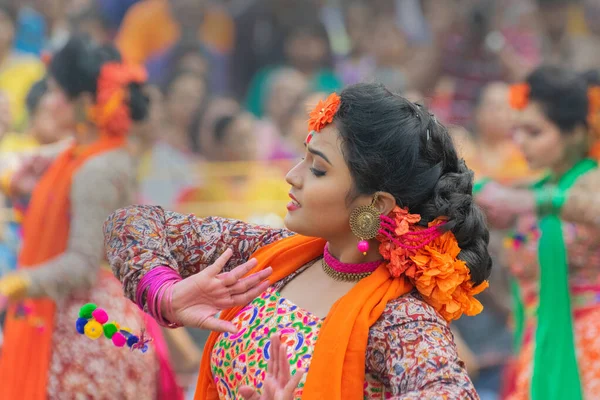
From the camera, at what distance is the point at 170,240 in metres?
2.61

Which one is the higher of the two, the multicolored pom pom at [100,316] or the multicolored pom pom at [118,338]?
the multicolored pom pom at [100,316]

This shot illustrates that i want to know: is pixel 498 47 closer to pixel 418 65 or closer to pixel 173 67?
pixel 418 65

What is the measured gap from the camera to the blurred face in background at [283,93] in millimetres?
9344

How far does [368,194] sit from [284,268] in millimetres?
293

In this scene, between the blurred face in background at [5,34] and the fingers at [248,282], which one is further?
the blurred face in background at [5,34]

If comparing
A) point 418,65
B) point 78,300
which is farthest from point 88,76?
point 418,65

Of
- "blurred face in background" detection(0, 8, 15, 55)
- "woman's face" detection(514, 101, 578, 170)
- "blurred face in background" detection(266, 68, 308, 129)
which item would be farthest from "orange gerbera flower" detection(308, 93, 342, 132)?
"blurred face in background" detection(266, 68, 308, 129)

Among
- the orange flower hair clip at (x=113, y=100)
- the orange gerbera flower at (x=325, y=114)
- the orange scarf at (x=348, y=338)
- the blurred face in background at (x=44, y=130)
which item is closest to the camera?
the orange scarf at (x=348, y=338)

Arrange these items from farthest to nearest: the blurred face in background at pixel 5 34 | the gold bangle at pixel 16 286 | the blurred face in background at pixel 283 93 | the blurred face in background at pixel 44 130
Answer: the blurred face in background at pixel 283 93 → the blurred face in background at pixel 5 34 → the blurred face in background at pixel 44 130 → the gold bangle at pixel 16 286

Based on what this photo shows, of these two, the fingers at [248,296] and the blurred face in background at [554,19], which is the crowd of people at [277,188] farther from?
the blurred face in background at [554,19]

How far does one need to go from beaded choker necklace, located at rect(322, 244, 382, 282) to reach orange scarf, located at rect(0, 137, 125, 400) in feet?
5.44

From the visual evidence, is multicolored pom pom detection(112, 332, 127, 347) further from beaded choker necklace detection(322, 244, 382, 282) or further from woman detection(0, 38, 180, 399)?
woman detection(0, 38, 180, 399)

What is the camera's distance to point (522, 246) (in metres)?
4.89

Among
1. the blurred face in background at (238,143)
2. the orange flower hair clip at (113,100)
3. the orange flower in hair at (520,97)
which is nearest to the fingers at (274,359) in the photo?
the orange flower hair clip at (113,100)
